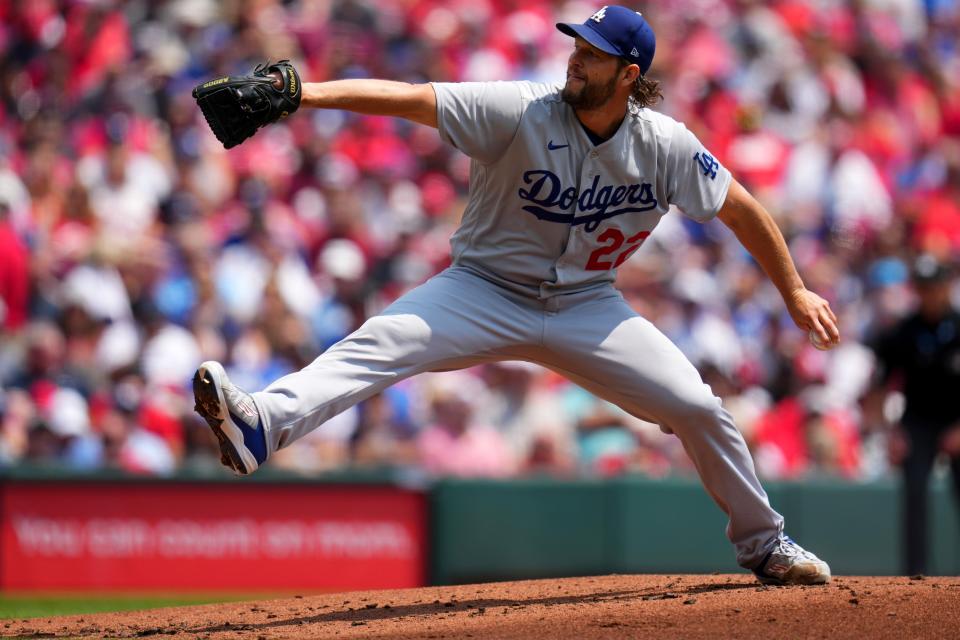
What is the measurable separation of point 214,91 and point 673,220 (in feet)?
26.4

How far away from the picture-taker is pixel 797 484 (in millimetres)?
9930

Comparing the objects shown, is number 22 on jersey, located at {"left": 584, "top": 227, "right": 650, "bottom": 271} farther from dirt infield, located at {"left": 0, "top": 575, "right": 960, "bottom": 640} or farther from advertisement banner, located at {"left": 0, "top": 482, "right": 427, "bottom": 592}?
advertisement banner, located at {"left": 0, "top": 482, "right": 427, "bottom": 592}

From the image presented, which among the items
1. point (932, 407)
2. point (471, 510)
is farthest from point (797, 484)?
point (471, 510)

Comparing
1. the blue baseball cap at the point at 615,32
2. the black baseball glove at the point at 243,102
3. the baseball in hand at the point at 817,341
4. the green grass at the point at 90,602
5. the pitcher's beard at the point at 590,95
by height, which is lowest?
the green grass at the point at 90,602

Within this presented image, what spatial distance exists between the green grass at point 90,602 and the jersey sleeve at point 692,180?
3.61 metres

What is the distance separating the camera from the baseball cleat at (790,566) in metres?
5.57

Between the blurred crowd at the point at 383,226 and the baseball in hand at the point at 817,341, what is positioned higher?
the blurred crowd at the point at 383,226

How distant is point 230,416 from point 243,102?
102cm

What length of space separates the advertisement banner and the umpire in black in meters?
3.18

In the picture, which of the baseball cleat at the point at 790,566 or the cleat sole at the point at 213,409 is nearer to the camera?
the cleat sole at the point at 213,409

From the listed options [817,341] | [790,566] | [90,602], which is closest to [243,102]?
[817,341]

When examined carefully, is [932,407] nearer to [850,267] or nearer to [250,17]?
[850,267]

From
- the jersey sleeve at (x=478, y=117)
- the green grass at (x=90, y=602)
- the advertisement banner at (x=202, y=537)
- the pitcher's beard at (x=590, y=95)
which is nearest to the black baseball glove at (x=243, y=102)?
the jersey sleeve at (x=478, y=117)

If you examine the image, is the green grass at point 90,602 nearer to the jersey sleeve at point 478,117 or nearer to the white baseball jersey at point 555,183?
the white baseball jersey at point 555,183
